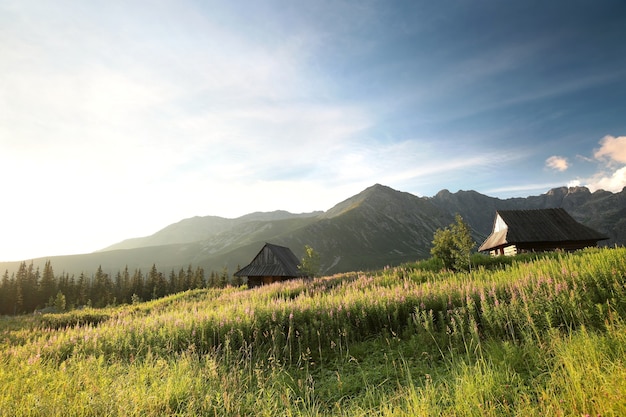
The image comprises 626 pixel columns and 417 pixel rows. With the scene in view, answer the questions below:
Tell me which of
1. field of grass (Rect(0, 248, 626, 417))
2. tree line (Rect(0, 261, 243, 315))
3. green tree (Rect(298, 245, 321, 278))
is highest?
field of grass (Rect(0, 248, 626, 417))

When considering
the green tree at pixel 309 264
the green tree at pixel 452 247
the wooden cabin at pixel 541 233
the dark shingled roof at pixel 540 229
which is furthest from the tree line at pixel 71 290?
the green tree at pixel 452 247

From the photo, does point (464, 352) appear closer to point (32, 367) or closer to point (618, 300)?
point (618, 300)

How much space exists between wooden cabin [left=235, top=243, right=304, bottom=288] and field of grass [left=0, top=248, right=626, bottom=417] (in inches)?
1192

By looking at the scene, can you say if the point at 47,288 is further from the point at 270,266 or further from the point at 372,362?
the point at 372,362

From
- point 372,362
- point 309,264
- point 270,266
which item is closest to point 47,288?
point 270,266

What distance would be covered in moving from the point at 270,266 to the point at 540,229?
105ft

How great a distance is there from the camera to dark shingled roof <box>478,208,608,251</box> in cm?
3219

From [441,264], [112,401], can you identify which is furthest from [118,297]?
[112,401]

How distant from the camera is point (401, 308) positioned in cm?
767

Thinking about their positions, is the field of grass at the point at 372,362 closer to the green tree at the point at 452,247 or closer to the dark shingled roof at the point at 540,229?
the green tree at the point at 452,247

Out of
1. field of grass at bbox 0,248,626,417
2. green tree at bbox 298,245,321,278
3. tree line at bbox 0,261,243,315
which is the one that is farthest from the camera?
tree line at bbox 0,261,243,315

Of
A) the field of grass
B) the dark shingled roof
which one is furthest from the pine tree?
the dark shingled roof

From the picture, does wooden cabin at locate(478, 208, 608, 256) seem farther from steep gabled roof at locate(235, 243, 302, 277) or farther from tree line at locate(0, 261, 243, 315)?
tree line at locate(0, 261, 243, 315)

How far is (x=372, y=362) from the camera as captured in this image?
5.56 metres
